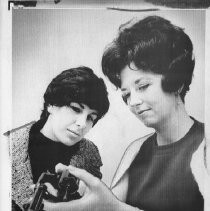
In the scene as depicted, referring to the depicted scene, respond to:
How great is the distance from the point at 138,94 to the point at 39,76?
328 mm

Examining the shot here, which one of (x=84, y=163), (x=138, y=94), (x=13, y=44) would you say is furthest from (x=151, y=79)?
(x=13, y=44)

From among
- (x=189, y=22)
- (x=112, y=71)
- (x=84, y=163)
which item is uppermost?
(x=189, y=22)

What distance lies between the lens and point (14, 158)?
4.01ft

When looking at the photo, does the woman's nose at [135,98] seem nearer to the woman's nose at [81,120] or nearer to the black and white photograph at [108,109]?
the black and white photograph at [108,109]

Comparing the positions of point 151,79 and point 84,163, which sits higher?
point 151,79

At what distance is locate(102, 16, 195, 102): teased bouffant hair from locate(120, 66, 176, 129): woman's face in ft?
0.08

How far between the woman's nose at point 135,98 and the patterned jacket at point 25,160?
19cm

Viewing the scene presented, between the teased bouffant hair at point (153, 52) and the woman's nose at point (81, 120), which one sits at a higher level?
the teased bouffant hair at point (153, 52)

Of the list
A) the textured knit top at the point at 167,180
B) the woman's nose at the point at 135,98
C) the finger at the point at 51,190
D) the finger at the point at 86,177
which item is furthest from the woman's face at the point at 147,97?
the finger at the point at 51,190

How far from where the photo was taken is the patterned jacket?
47.6 inches

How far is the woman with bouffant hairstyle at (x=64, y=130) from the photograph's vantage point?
1.21 m

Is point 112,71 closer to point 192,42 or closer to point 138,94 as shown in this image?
point 138,94

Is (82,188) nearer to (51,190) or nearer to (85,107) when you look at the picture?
(51,190)

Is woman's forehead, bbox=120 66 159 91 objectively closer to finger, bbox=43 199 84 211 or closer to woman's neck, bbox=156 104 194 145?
woman's neck, bbox=156 104 194 145
